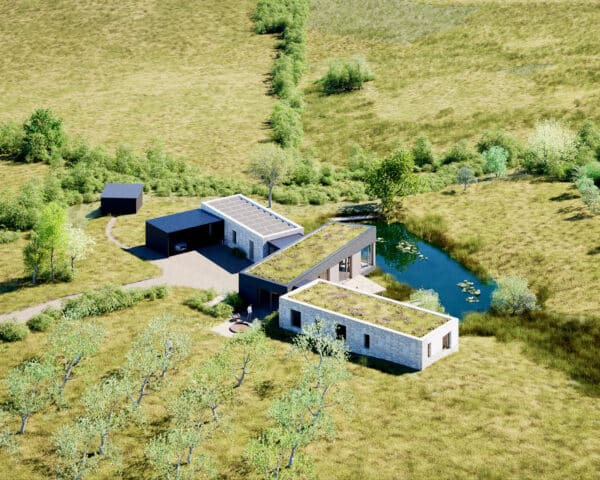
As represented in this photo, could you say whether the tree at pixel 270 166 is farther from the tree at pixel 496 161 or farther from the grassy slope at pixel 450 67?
the tree at pixel 496 161

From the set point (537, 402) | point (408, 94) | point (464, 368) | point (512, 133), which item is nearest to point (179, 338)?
point (464, 368)

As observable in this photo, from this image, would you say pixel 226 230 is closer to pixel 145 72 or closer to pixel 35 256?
pixel 35 256

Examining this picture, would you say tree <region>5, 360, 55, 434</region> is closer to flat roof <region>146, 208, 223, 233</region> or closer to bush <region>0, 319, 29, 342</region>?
bush <region>0, 319, 29, 342</region>

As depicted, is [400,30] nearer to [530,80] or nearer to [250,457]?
[530,80]

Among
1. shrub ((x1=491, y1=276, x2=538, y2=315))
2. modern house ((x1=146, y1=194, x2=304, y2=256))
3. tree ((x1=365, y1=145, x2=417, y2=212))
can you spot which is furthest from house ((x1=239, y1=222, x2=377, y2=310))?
shrub ((x1=491, y1=276, x2=538, y2=315))

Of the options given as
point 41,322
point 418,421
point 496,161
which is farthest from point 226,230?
point 496,161
